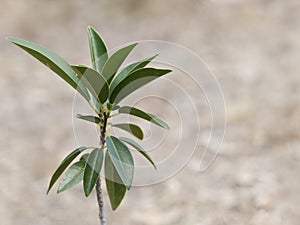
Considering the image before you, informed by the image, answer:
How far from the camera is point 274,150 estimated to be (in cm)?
186

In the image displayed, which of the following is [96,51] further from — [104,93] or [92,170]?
[92,170]

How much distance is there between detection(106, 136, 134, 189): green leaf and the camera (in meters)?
0.91

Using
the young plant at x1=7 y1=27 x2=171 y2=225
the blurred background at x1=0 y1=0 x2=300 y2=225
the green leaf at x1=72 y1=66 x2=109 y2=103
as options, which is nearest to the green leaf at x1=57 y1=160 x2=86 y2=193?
the young plant at x1=7 y1=27 x2=171 y2=225

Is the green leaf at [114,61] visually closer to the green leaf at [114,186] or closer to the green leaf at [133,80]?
the green leaf at [133,80]

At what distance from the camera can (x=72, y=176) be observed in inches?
36.3

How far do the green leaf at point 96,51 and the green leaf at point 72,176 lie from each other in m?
0.18

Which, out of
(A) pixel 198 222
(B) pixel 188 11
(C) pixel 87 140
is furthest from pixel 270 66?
(A) pixel 198 222

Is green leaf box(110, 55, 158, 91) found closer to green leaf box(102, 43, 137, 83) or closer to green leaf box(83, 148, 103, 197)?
green leaf box(102, 43, 137, 83)

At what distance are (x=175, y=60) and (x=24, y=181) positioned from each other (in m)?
0.97

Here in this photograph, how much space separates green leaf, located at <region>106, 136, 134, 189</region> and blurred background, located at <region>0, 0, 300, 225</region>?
0.66m

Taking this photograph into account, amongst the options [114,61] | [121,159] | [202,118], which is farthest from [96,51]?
[202,118]

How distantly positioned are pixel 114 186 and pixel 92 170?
55 millimetres

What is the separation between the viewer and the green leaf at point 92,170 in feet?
2.89

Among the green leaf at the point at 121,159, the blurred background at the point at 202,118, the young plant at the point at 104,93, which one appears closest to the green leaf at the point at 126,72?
the young plant at the point at 104,93
